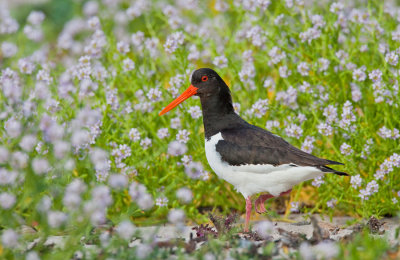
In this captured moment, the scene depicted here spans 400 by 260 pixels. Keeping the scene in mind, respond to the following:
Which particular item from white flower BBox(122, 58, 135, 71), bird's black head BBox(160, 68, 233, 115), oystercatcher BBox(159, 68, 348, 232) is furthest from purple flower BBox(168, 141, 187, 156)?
white flower BBox(122, 58, 135, 71)

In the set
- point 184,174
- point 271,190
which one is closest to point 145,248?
point 271,190

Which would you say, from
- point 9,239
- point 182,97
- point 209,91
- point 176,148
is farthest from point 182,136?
point 9,239

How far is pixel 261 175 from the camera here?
149 inches

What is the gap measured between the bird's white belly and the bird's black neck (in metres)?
0.24

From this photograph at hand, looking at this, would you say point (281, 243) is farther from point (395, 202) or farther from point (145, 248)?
point (395, 202)

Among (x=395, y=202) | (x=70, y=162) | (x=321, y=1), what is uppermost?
(x=321, y=1)

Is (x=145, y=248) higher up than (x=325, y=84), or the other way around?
(x=325, y=84)

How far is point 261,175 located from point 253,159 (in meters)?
0.13

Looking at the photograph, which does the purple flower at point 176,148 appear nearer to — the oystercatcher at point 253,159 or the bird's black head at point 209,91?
the oystercatcher at point 253,159

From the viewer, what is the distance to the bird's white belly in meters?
3.68

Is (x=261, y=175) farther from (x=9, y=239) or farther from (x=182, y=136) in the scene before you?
(x=9, y=239)

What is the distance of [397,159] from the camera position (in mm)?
3930

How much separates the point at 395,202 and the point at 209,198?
165 centimetres

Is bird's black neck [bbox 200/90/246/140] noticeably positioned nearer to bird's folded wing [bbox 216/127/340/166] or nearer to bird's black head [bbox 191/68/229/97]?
bird's black head [bbox 191/68/229/97]
